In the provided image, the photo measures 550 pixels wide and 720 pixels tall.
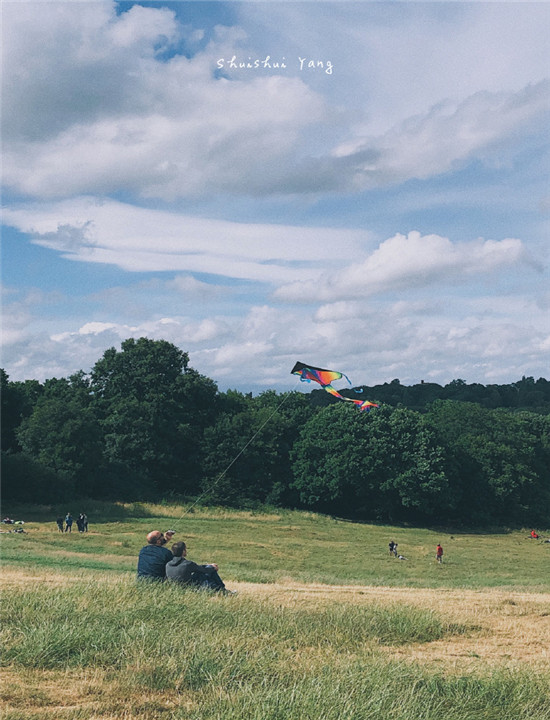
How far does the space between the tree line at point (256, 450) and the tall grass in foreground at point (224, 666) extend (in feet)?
178

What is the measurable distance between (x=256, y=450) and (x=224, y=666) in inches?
2623

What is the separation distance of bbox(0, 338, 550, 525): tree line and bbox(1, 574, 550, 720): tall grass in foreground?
54277mm

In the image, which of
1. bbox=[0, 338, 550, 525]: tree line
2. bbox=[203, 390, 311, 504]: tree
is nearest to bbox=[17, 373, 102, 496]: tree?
bbox=[0, 338, 550, 525]: tree line

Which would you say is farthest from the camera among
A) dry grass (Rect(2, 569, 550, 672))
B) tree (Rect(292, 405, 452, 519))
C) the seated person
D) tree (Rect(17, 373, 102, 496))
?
tree (Rect(292, 405, 452, 519))

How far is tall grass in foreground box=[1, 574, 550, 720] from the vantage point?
566 cm

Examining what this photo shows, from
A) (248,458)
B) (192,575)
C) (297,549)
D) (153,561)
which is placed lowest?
(297,549)

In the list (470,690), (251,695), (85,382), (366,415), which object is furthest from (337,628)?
(85,382)

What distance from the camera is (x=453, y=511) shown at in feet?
241

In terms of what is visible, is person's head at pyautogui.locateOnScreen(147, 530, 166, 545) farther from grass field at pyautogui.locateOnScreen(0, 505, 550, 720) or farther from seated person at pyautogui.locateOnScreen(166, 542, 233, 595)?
grass field at pyautogui.locateOnScreen(0, 505, 550, 720)

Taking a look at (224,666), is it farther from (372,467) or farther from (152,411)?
(152,411)

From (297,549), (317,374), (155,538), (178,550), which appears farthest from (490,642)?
(297,549)

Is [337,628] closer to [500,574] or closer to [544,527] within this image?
[500,574]

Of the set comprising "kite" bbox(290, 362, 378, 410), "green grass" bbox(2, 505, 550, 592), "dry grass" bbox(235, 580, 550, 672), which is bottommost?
"green grass" bbox(2, 505, 550, 592)

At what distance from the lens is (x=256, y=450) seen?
72.9 metres
